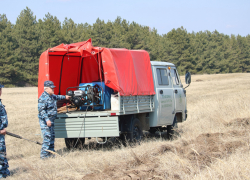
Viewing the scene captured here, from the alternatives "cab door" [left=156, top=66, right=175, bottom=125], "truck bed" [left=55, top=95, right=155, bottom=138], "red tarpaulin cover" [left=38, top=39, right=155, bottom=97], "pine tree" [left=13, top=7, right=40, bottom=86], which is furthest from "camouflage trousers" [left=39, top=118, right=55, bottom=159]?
"pine tree" [left=13, top=7, right=40, bottom=86]

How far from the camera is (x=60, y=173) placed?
18.9ft

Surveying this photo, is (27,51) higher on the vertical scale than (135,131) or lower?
higher

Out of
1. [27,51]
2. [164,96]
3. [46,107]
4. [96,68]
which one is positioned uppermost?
[27,51]

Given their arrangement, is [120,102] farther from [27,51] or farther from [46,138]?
[27,51]

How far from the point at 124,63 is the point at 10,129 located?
8.27m

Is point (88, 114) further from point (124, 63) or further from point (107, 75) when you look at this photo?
point (124, 63)

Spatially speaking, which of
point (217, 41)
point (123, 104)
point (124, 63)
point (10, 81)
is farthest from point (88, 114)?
point (217, 41)

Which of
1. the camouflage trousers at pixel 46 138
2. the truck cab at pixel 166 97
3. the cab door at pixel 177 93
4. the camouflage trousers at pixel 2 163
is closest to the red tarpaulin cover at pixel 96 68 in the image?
the truck cab at pixel 166 97

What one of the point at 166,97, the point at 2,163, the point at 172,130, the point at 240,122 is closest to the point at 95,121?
→ the point at 2,163

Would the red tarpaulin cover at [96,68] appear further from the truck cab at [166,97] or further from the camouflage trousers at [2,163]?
the camouflage trousers at [2,163]

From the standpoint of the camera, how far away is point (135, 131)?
8.92 meters

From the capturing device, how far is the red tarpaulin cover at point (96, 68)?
27.0 feet

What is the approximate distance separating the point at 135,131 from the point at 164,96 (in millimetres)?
1582

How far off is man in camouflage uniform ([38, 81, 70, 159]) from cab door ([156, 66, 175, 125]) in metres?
3.19
